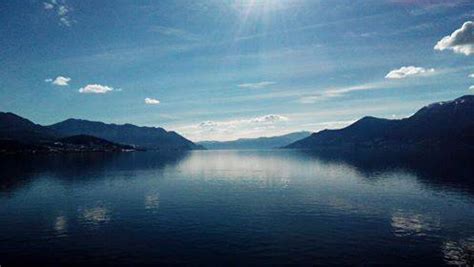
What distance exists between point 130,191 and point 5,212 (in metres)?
44.5

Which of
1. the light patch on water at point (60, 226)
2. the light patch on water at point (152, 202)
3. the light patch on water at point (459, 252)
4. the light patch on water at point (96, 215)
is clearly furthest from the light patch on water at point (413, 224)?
the light patch on water at point (60, 226)

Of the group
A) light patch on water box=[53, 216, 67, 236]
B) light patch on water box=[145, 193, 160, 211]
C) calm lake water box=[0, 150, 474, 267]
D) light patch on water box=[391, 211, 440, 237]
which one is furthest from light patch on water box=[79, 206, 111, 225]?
light patch on water box=[391, 211, 440, 237]

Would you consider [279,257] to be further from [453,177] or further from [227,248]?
[453,177]

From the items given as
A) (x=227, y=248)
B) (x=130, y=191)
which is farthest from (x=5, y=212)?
(x=227, y=248)

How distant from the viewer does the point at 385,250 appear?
190 ft

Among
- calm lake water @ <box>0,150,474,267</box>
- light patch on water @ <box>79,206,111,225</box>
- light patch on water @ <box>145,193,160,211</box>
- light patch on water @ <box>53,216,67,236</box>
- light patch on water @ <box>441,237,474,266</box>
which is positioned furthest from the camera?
light patch on water @ <box>145,193,160,211</box>

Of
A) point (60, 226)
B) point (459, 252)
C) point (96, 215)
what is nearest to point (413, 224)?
point (459, 252)

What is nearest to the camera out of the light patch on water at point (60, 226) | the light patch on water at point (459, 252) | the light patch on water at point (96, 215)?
the light patch on water at point (459, 252)

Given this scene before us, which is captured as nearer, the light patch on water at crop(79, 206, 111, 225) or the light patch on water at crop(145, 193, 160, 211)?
the light patch on water at crop(79, 206, 111, 225)

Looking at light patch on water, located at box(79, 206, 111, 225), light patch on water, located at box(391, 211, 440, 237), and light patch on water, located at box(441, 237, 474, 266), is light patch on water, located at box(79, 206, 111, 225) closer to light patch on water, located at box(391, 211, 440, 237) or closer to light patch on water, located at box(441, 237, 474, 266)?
light patch on water, located at box(391, 211, 440, 237)

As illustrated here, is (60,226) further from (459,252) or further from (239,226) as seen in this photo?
(459,252)

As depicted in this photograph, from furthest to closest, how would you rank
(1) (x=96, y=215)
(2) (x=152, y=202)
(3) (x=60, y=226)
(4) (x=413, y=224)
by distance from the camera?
(2) (x=152, y=202) < (1) (x=96, y=215) < (4) (x=413, y=224) < (3) (x=60, y=226)

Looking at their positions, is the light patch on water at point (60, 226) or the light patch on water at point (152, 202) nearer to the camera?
the light patch on water at point (60, 226)

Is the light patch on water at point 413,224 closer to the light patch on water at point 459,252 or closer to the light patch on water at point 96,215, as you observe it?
the light patch on water at point 459,252
